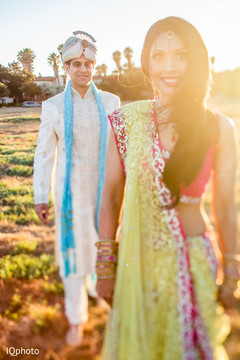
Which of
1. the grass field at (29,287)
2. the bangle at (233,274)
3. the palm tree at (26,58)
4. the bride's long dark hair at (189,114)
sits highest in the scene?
the palm tree at (26,58)

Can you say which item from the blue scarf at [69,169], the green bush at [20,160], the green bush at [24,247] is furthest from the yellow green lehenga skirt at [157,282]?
the green bush at [20,160]

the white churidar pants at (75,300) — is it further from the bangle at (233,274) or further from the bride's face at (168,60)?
the bride's face at (168,60)

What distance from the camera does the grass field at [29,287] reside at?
2645 millimetres

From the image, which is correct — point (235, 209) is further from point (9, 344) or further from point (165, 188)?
point (9, 344)

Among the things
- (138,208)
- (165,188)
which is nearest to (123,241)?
(138,208)

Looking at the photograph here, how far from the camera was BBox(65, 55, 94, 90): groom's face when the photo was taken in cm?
271

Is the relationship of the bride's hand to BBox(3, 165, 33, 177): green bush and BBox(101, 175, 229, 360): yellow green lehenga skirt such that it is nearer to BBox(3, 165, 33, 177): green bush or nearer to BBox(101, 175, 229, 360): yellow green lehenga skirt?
BBox(101, 175, 229, 360): yellow green lehenga skirt

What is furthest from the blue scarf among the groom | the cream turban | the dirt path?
the dirt path

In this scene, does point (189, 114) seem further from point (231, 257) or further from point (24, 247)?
point (24, 247)

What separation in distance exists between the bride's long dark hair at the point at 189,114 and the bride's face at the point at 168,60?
0.02m

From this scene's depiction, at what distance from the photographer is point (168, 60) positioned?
56.2 inches

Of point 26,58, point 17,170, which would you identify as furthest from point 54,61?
point 17,170

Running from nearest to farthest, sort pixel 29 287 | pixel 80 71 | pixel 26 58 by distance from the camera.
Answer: pixel 80 71 → pixel 26 58 → pixel 29 287

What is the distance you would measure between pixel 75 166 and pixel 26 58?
1022mm
